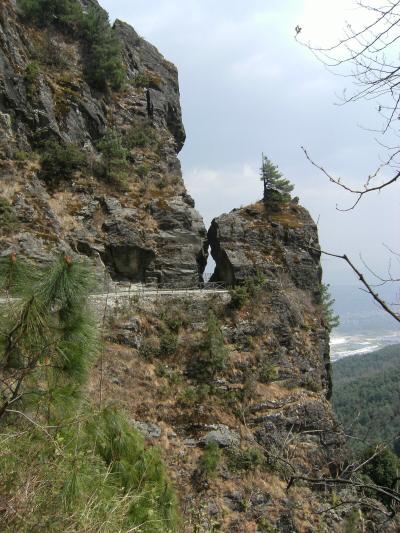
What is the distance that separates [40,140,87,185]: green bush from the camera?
2095cm

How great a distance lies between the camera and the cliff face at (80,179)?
18766 millimetres

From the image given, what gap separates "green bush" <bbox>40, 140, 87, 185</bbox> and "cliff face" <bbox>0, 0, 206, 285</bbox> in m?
0.29

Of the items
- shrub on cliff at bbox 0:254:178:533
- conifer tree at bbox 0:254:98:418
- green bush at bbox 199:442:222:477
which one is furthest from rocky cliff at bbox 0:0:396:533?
conifer tree at bbox 0:254:98:418

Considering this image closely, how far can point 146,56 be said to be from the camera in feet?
106

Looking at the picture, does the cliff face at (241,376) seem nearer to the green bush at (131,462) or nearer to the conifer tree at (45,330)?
the green bush at (131,462)

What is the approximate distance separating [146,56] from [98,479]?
33419 mm

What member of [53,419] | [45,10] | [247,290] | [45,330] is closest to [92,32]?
[45,10]

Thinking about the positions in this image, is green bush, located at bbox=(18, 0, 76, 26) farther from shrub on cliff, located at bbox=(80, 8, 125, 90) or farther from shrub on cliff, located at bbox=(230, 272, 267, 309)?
shrub on cliff, located at bbox=(230, 272, 267, 309)

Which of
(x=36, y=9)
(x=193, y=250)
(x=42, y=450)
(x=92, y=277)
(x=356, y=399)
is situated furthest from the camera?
(x=356, y=399)

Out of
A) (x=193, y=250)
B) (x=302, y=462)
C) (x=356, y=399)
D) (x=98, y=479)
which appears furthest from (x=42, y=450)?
(x=356, y=399)

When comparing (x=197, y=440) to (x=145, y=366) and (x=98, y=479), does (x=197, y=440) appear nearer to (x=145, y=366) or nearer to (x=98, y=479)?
(x=145, y=366)

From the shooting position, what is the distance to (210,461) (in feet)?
43.1

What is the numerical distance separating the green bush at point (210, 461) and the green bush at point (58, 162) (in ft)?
46.7

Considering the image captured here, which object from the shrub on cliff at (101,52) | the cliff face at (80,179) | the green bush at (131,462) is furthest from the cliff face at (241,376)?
the shrub on cliff at (101,52)
